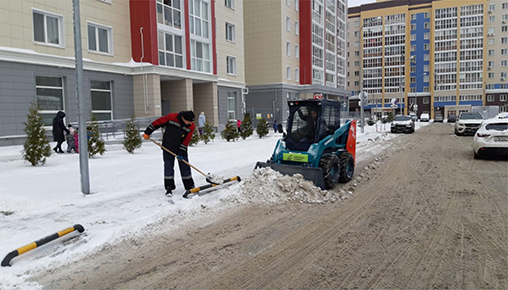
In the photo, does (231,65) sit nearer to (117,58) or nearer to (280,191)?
(117,58)

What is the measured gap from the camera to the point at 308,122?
8625 millimetres

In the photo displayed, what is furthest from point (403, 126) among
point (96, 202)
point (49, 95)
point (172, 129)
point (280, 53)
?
point (96, 202)

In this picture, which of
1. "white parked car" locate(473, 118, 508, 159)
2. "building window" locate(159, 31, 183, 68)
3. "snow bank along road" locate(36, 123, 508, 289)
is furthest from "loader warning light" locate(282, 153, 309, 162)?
"building window" locate(159, 31, 183, 68)

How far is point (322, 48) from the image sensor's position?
50.6 metres

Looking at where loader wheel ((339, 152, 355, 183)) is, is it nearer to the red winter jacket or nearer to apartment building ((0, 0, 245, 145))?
the red winter jacket

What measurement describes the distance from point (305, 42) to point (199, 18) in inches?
843

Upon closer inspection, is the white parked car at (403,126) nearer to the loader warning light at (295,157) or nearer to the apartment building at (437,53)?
the loader warning light at (295,157)

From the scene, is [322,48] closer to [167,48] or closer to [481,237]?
[167,48]

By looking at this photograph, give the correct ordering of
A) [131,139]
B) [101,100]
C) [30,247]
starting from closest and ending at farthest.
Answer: [30,247], [131,139], [101,100]

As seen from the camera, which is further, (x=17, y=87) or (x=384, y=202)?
(x=17, y=87)

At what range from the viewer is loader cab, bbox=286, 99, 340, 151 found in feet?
27.7

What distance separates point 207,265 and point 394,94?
314ft

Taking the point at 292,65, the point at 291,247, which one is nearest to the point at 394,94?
the point at 292,65

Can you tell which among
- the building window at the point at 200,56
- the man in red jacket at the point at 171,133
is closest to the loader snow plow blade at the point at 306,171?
the man in red jacket at the point at 171,133
